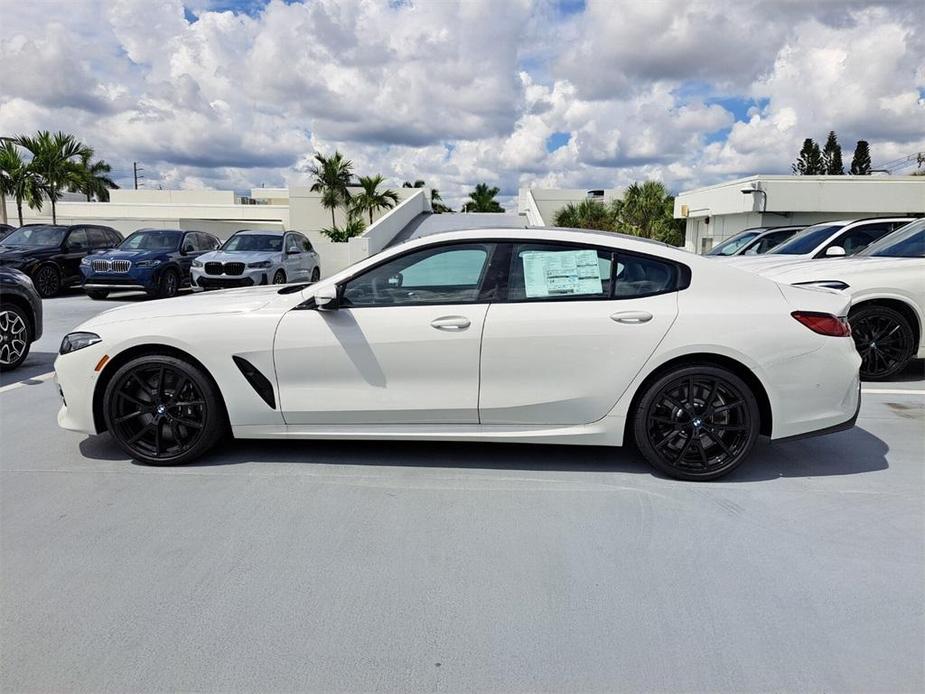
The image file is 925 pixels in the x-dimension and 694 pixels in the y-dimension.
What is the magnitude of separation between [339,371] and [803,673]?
279cm

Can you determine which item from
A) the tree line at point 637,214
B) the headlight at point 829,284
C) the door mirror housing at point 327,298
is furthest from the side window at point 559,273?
the tree line at point 637,214

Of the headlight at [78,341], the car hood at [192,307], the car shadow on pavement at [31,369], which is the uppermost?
the car hood at [192,307]

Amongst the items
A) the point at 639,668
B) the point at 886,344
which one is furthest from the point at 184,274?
the point at 639,668

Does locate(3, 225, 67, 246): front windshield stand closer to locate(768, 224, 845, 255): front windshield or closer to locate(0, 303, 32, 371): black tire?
locate(0, 303, 32, 371): black tire

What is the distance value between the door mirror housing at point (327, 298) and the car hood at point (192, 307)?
0.42 metres

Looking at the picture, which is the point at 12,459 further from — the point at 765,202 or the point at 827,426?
the point at 765,202

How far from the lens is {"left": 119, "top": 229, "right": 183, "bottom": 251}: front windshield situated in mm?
15621

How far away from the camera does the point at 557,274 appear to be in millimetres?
4117

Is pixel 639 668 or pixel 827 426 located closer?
pixel 639 668

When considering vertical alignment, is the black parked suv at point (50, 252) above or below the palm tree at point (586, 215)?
below

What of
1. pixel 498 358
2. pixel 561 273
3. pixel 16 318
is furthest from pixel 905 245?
pixel 16 318

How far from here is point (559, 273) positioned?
4.11 metres

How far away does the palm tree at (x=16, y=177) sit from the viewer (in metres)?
25.7

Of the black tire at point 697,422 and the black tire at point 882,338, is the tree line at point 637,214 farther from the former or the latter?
the black tire at point 697,422
